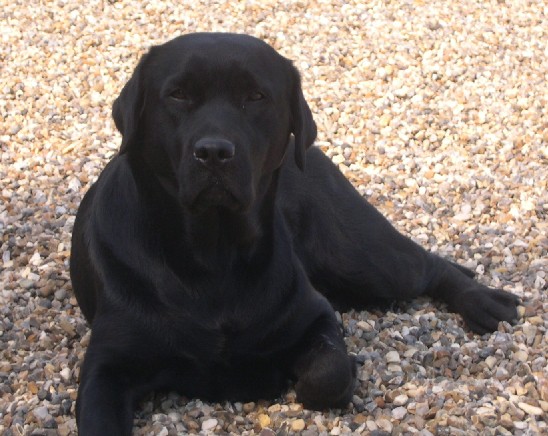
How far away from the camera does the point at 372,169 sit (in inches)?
245

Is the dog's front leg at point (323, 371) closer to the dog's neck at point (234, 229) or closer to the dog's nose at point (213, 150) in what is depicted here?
the dog's neck at point (234, 229)

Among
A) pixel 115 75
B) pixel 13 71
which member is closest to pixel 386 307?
pixel 115 75

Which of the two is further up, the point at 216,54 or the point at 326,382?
the point at 216,54

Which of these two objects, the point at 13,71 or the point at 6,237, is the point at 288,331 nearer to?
the point at 6,237

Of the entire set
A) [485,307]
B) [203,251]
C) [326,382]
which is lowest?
[485,307]

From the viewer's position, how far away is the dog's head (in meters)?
3.18

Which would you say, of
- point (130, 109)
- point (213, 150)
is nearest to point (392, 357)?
point (213, 150)

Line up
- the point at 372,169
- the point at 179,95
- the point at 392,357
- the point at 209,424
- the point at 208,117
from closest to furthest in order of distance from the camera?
the point at 208,117 → the point at 179,95 → the point at 209,424 → the point at 392,357 → the point at 372,169

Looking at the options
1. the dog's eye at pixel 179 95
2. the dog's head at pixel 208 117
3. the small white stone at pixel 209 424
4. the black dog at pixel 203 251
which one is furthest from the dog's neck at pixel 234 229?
the small white stone at pixel 209 424

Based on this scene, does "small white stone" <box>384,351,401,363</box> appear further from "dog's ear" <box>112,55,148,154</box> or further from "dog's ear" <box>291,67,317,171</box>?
"dog's ear" <box>112,55,148,154</box>

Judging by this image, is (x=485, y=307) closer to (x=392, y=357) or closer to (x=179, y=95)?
(x=392, y=357)

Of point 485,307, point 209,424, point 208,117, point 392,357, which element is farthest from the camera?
point 485,307

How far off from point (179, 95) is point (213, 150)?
12.7 inches

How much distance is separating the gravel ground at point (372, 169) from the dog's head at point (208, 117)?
0.85 metres
